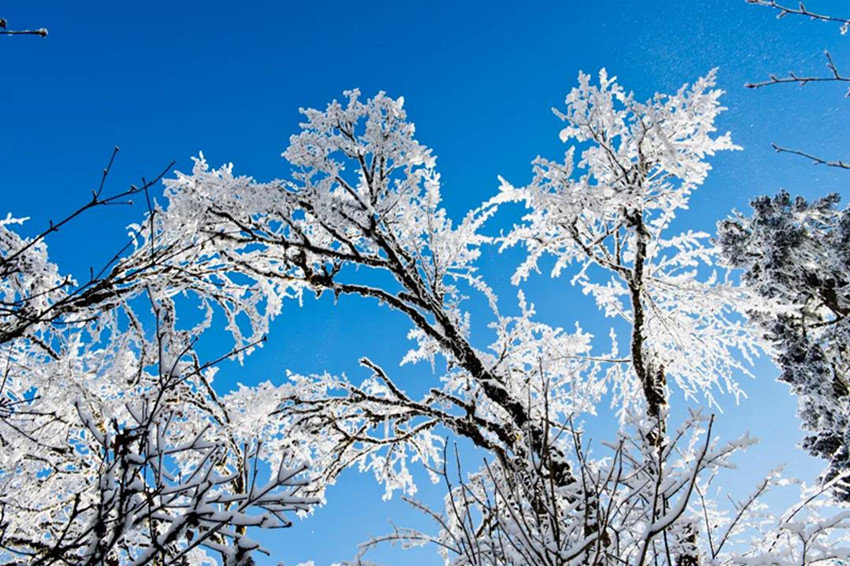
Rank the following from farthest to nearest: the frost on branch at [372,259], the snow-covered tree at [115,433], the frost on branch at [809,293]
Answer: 1. the frost on branch at [809,293]
2. the frost on branch at [372,259]
3. the snow-covered tree at [115,433]

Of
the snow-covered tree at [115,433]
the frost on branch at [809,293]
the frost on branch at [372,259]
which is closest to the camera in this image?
the snow-covered tree at [115,433]

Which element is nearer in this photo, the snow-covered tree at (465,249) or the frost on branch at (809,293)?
the snow-covered tree at (465,249)

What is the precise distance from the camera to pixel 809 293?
11258 millimetres

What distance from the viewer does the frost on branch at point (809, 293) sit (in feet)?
34.2

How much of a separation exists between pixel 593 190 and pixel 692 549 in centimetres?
373

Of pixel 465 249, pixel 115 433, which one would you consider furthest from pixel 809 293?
pixel 115 433

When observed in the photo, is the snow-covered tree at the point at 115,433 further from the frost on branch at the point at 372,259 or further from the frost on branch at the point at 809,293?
the frost on branch at the point at 809,293

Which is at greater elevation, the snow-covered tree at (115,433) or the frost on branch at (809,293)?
the frost on branch at (809,293)

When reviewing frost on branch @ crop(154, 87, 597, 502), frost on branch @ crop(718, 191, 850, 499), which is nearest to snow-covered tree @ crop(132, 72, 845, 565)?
frost on branch @ crop(154, 87, 597, 502)

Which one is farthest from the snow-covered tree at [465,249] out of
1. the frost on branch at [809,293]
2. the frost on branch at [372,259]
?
the frost on branch at [809,293]

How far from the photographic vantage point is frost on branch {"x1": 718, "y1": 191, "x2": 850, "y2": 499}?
10.4 m

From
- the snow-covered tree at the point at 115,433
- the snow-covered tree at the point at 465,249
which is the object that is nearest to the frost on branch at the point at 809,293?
the snow-covered tree at the point at 465,249

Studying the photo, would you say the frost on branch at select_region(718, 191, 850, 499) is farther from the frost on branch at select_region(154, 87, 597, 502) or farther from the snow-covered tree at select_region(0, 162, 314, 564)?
the snow-covered tree at select_region(0, 162, 314, 564)

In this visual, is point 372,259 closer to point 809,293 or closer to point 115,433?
point 115,433
